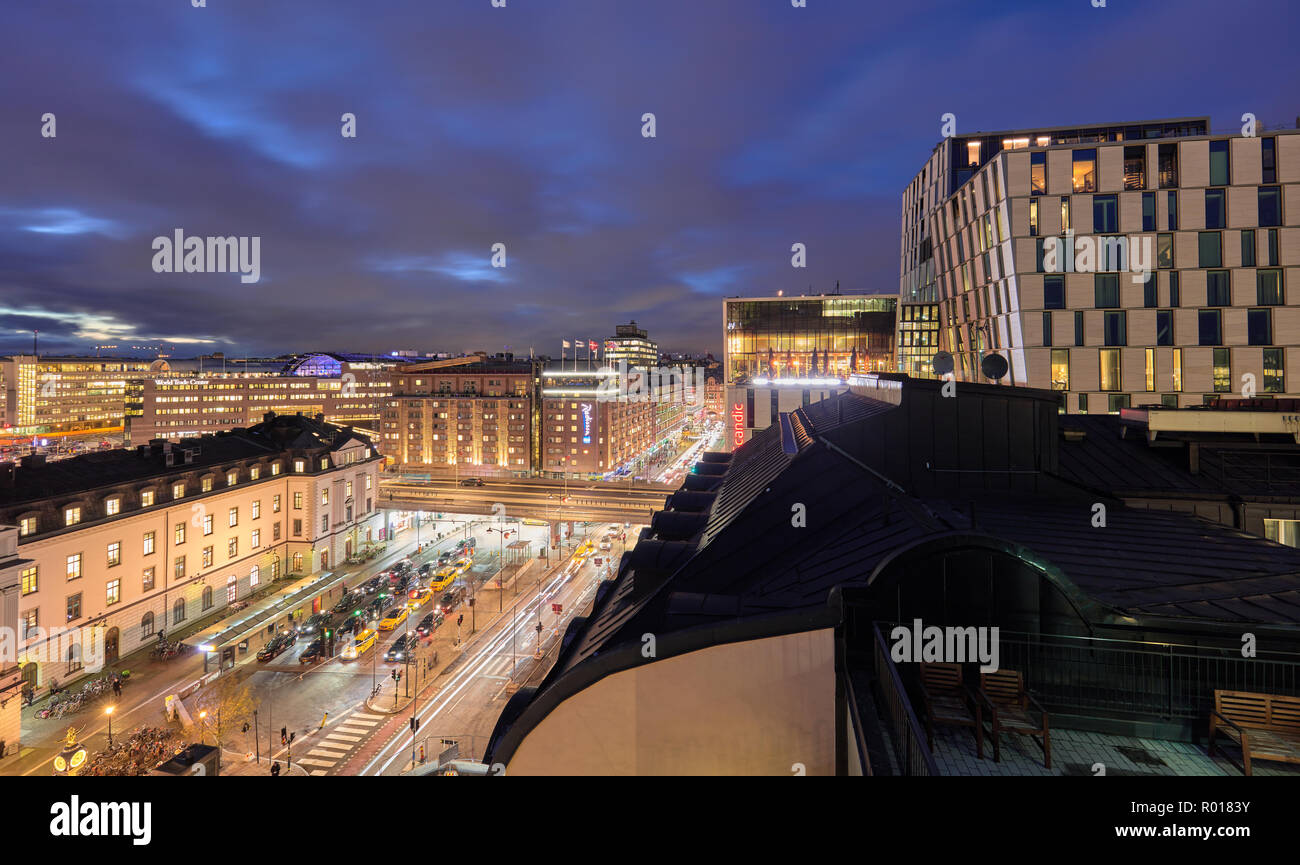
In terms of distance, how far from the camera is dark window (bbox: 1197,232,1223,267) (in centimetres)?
4034

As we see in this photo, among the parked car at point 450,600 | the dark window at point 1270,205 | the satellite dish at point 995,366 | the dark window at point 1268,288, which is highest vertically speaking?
the dark window at point 1270,205

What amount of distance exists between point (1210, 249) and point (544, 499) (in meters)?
62.6

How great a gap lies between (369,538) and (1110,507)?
64.9 metres

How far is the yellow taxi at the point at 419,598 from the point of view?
48206mm

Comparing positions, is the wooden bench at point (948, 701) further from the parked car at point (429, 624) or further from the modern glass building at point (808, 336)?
the modern glass building at point (808, 336)

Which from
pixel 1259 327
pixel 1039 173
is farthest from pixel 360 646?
pixel 1259 327

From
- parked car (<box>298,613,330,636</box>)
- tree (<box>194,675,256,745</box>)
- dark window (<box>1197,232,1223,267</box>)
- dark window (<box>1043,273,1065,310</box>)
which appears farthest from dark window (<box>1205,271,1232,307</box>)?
parked car (<box>298,613,330,636</box>)

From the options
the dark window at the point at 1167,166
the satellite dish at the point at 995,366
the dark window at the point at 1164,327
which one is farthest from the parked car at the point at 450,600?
the dark window at the point at 1167,166

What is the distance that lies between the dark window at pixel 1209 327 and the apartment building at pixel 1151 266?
0.09m

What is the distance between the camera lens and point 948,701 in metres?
7.42

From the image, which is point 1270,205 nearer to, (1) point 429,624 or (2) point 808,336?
(2) point 808,336
